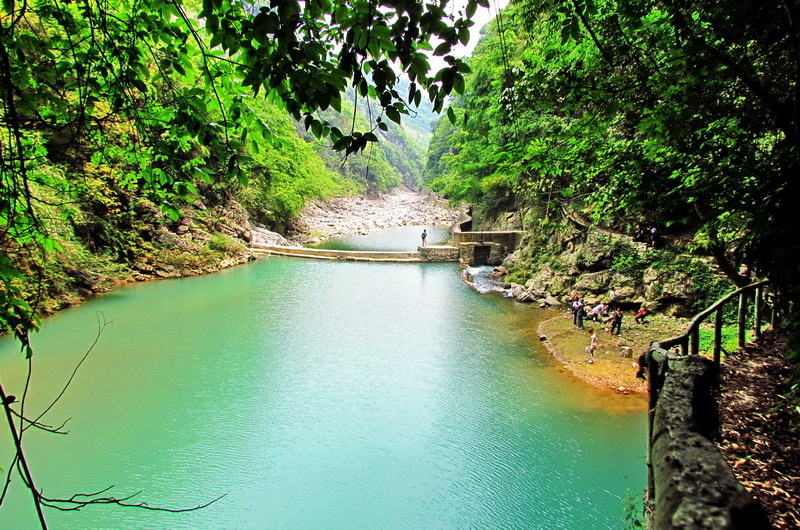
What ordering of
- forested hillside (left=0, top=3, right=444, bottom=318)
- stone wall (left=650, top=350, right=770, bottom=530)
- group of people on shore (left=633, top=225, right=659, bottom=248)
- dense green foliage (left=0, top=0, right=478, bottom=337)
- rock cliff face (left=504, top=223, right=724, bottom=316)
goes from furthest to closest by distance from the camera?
group of people on shore (left=633, top=225, right=659, bottom=248), rock cliff face (left=504, top=223, right=724, bottom=316), forested hillside (left=0, top=3, right=444, bottom=318), dense green foliage (left=0, top=0, right=478, bottom=337), stone wall (left=650, top=350, right=770, bottom=530)

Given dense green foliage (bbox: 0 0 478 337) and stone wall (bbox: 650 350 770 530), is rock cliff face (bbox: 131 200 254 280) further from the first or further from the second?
stone wall (bbox: 650 350 770 530)

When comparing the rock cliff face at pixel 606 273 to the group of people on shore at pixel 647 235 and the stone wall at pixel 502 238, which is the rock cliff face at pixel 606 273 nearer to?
the group of people on shore at pixel 647 235

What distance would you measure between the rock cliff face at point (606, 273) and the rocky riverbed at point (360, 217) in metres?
14.8

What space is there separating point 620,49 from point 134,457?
27.3ft

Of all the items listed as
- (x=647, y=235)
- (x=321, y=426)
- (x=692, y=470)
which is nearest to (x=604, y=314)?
(x=647, y=235)

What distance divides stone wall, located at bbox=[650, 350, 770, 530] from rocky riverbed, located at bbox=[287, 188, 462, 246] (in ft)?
92.8

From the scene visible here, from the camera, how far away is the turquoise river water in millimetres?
A: 5551

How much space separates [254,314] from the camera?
43.8 feet

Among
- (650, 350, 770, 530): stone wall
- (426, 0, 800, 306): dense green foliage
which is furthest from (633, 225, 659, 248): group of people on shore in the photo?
(650, 350, 770, 530): stone wall

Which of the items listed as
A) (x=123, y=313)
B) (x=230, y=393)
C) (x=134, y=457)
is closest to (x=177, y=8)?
(x=134, y=457)

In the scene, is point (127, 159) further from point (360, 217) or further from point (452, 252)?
point (360, 217)

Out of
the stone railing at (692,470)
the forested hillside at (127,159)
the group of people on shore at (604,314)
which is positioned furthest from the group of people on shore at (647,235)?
the stone railing at (692,470)

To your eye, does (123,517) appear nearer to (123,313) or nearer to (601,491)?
(601,491)

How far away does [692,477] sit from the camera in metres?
1.35
